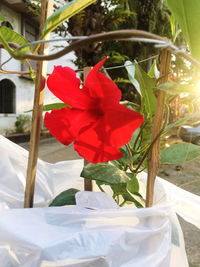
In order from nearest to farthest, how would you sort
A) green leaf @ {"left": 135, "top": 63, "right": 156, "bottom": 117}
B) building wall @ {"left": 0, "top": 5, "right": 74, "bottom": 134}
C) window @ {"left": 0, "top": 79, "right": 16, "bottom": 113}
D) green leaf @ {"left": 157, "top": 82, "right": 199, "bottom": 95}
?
green leaf @ {"left": 157, "top": 82, "right": 199, "bottom": 95} < green leaf @ {"left": 135, "top": 63, "right": 156, "bottom": 117} < building wall @ {"left": 0, "top": 5, "right": 74, "bottom": 134} < window @ {"left": 0, "top": 79, "right": 16, "bottom": 113}

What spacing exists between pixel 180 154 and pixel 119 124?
16 cm

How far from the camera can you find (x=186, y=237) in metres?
1.25

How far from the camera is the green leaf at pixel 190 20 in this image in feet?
0.78

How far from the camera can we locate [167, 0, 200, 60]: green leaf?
0.24 meters

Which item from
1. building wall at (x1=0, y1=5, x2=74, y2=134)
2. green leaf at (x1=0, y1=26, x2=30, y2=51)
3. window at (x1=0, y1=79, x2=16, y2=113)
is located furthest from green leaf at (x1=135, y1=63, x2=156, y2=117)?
window at (x1=0, y1=79, x2=16, y2=113)

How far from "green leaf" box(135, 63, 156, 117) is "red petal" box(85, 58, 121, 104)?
10 cm

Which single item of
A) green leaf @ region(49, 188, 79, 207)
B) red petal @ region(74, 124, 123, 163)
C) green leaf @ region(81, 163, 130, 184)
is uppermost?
red petal @ region(74, 124, 123, 163)

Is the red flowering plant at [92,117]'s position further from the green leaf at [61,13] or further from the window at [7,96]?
the window at [7,96]

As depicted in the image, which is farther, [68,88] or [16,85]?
[16,85]

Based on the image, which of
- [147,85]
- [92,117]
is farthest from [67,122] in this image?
[147,85]

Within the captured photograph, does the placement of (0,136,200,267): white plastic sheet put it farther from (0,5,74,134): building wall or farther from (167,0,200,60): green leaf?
(0,5,74,134): building wall

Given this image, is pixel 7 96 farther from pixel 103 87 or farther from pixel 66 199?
pixel 103 87

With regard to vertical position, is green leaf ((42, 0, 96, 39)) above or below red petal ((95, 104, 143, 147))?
above

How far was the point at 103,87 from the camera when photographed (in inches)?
8.8
